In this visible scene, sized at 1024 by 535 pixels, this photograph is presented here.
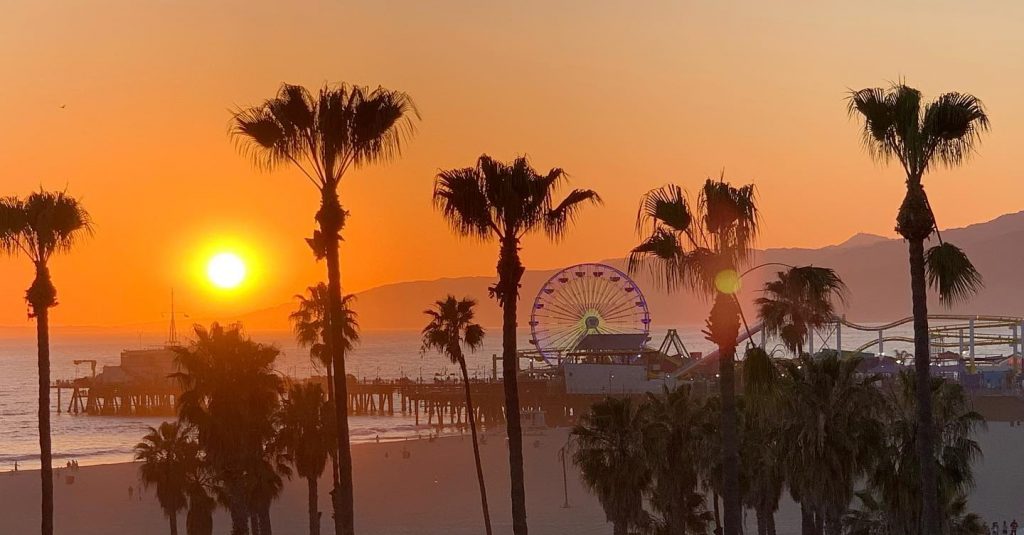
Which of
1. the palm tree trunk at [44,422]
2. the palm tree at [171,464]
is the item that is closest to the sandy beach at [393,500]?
the palm tree at [171,464]

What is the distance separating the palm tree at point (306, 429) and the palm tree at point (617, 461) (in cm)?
1060

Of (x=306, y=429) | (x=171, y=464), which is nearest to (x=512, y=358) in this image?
(x=306, y=429)

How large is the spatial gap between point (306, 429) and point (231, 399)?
5558 millimetres

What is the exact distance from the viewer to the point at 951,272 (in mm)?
17641

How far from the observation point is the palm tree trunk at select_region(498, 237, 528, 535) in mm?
22078

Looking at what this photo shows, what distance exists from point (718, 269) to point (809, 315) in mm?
14655

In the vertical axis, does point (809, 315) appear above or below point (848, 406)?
above

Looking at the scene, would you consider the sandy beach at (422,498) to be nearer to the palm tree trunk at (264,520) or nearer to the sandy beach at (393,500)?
the sandy beach at (393,500)

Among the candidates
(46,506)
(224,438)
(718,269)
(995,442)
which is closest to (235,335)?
(224,438)

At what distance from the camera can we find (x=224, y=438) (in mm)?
34906

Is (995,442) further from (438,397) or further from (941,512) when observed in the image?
(438,397)

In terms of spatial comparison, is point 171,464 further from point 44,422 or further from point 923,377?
point 923,377

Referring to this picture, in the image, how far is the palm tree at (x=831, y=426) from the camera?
26656 millimetres

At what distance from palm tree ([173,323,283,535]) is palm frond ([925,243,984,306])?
20.7m
